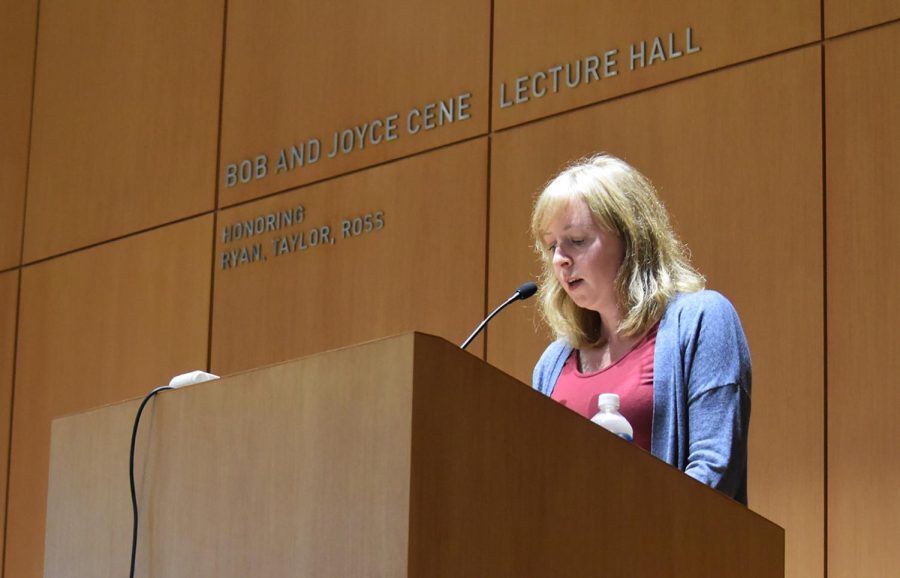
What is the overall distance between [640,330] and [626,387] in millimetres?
131

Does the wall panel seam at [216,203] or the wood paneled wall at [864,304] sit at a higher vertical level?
the wall panel seam at [216,203]

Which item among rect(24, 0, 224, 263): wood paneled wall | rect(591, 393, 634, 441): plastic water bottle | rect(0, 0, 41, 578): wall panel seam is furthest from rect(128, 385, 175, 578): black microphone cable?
rect(0, 0, 41, 578): wall panel seam

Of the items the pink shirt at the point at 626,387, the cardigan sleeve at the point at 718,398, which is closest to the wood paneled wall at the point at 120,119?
the pink shirt at the point at 626,387

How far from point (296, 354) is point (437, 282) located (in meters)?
0.72

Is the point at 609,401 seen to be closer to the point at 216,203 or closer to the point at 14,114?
the point at 216,203

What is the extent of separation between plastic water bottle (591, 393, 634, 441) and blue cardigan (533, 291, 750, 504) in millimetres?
101

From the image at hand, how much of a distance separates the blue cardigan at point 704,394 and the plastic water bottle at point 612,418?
0.10m

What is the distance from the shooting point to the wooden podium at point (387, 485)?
5.44 ft

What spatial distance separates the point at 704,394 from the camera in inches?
97.6

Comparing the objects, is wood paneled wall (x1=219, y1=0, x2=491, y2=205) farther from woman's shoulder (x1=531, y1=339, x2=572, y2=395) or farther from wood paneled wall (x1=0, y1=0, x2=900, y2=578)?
woman's shoulder (x1=531, y1=339, x2=572, y2=395)

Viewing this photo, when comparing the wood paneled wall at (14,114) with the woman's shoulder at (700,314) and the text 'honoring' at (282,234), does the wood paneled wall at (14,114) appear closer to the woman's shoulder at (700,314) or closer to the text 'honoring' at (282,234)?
the text 'honoring' at (282,234)

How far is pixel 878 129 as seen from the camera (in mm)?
3684

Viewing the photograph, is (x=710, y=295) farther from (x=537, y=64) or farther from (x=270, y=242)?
(x=270, y=242)

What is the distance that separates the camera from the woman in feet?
8.10
